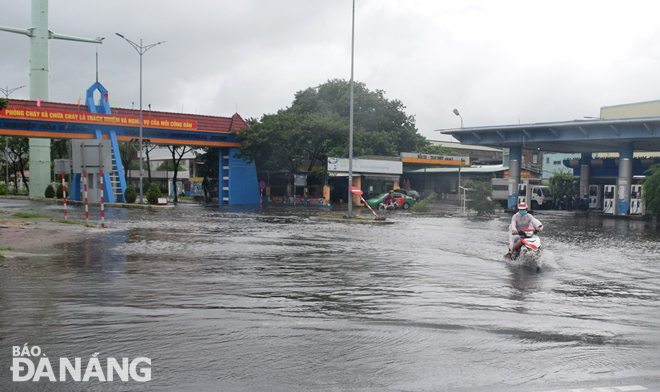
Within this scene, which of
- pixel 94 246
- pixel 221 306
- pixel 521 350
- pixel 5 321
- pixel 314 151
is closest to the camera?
pixel 521 350

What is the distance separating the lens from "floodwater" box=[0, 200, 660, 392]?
5.73 meters

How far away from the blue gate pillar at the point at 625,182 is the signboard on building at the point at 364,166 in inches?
772

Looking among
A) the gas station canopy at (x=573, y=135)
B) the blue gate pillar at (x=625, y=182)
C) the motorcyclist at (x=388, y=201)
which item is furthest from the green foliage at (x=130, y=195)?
the blue gate pillar at (x=625, y=182)

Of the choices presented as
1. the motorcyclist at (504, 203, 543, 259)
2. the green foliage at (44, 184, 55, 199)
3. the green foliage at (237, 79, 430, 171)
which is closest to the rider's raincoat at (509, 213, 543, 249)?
the motorcyclist at (504, 203, 543, 259)

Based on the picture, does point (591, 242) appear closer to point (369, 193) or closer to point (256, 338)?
point (256, 338)

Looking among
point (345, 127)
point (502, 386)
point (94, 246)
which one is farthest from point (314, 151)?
point (502, 386)

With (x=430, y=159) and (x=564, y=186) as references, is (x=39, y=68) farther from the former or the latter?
(x=564, y=186)

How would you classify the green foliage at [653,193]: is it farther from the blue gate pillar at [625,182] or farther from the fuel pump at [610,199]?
the fuel pump at [610,199]

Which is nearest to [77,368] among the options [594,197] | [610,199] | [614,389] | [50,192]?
[614,389]

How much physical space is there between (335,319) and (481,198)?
110ft

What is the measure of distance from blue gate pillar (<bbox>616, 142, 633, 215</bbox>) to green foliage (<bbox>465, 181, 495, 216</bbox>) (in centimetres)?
926

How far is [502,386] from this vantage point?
546 centimetres

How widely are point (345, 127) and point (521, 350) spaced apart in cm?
4941

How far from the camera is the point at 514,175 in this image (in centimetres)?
4916
